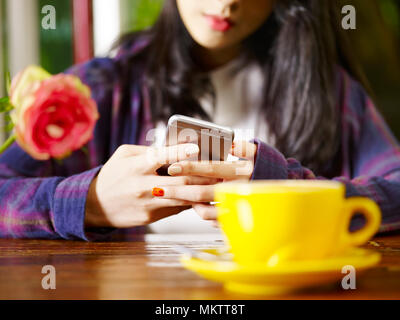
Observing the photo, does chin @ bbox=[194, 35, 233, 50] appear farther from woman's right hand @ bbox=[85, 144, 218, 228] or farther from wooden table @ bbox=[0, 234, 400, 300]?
wooden table @ bbox=[0, 234, 400, 300]

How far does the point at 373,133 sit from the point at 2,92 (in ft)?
2.09

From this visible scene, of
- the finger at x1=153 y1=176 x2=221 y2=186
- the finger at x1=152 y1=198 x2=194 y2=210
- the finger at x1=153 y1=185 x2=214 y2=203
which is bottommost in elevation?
the finger at x1=152 y1=198 x2=194 y2=210

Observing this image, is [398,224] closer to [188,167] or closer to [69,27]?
[188,167]

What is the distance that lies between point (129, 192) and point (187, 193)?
83 millimetres

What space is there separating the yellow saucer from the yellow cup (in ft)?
0.03

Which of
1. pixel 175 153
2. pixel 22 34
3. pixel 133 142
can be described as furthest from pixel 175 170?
pixel 22 34

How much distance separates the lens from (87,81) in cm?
83

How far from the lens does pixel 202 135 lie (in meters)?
0.50

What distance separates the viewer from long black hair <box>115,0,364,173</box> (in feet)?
2.66

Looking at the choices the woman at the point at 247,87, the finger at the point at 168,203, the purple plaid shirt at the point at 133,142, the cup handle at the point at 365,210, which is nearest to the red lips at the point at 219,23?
the woman at the point at 247,87

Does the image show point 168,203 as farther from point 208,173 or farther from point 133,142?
point 133,142

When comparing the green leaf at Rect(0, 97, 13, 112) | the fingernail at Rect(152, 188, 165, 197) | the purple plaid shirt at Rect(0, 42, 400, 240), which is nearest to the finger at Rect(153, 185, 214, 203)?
the fingernail at Rect(152, 188, 165, 197)
